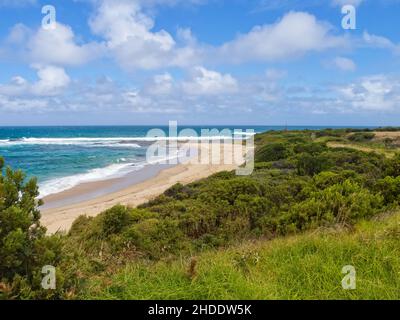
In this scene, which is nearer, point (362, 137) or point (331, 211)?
point (331, 211)

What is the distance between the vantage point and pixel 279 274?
3.97 meters

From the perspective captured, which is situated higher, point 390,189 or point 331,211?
point 390,189

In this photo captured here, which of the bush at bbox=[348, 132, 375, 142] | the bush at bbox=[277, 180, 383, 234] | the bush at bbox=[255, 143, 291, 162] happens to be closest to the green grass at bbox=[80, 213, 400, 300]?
the bush at bbox=[277, 180, 383, 234]

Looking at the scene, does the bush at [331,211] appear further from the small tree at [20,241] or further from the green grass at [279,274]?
the small tree at [20,241]

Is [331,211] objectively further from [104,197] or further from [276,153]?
[276,153]

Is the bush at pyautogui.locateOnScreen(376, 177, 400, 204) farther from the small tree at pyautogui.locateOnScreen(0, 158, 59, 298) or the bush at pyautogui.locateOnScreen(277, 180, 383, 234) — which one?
the small tree at pyautogui.locateOnScreen(0, 158, 59, 298)

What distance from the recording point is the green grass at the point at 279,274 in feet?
11.5

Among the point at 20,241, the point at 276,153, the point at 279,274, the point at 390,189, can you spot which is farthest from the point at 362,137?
the point at 20,241

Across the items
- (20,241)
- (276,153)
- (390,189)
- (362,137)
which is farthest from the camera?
(362,137)

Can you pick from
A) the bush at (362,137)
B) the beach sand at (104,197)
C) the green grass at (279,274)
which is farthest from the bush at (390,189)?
the bush at (362,137)

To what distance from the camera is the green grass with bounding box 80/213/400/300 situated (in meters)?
3.52

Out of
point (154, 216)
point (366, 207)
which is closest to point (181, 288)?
point (366, 207)
